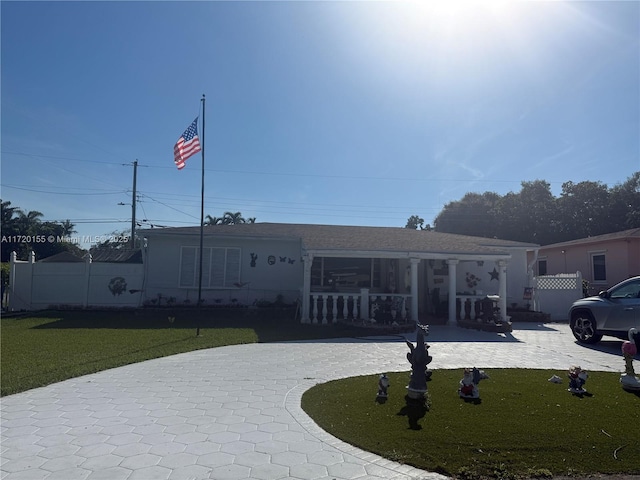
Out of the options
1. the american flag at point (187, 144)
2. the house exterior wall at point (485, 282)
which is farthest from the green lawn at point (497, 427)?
the house exterior wall at point (485, 282)

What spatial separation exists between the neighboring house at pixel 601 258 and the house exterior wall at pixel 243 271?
9.86 metres

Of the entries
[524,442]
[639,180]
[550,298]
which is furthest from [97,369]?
[639,180]

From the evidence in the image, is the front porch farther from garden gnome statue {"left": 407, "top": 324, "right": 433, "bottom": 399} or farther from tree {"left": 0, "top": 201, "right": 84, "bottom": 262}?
tree {"left": 0, "top": 201, "right": 84, "bottom": 262}

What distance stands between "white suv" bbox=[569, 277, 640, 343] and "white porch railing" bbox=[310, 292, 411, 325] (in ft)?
14.7

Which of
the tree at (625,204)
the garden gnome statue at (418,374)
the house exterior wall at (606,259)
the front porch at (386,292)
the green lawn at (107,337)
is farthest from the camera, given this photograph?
the tree at (625,204)

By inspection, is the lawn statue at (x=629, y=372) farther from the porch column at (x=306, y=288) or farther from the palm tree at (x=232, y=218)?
the palm tree at (x=232, y=218)

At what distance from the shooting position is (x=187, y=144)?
11672mm

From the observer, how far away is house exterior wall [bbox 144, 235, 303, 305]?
15672mm

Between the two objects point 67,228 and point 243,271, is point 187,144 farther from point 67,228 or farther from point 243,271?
point 67,228

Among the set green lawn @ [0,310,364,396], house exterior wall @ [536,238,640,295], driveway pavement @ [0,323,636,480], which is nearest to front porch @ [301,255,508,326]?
green lawn @ [0,310,364,396]

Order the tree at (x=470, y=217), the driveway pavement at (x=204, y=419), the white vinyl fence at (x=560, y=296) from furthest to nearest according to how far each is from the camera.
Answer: the tree at (x=470, y=217) → the white vinyl fence at (x=560, y=296) → the driveway pavement at (x=204, y=419)

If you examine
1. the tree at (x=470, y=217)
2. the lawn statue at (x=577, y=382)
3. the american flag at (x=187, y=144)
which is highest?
the tree at (x=470, y=217)

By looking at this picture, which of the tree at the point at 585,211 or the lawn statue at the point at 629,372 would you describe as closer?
the lawn statue at the point at 629,372

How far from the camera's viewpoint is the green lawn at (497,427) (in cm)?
366
